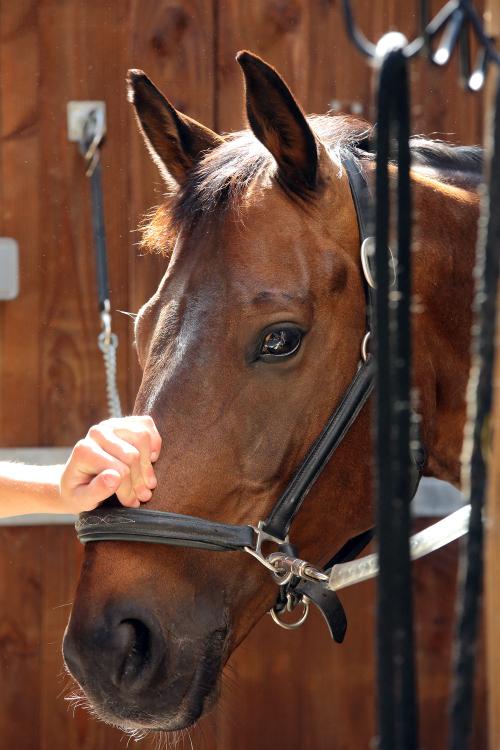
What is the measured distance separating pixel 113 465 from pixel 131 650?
0.29m

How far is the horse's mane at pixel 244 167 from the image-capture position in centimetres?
158

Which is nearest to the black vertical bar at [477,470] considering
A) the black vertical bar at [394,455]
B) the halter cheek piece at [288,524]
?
the black vertical bar at [394,455]

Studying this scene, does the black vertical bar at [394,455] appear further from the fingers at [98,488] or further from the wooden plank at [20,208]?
the wooden plank at [20,208]

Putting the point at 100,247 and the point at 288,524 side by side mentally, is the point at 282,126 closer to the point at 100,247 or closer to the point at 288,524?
the point at 288,524

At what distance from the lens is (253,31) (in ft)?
8.61

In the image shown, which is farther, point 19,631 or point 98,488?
point 19,631

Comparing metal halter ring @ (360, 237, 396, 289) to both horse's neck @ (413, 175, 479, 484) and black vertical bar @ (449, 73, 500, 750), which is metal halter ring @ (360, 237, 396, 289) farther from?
black vertical bar @ (449, 73, 500, 750)

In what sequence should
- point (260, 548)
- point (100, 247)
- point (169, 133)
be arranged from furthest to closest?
point (100, 247)
point (169, 133)
point (260, 548)

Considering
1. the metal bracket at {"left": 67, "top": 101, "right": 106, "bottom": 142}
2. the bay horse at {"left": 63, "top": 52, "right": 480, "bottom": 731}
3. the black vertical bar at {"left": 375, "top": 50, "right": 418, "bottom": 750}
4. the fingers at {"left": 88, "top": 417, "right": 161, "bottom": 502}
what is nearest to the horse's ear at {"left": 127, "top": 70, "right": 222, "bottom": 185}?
the bay horse at {"left": 63, "top": 52, "right": 480, "bottom": 731}

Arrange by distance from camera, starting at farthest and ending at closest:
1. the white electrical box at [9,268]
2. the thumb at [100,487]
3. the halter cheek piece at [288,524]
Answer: the white electrical box at [9,268] → the halter cheek piece at [288,524] → the thumb at [100,487]

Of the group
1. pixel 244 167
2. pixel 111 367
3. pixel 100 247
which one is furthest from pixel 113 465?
pixel 100 247

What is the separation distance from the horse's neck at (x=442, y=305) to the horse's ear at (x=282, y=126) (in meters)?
0.24

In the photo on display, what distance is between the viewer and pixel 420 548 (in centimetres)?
148

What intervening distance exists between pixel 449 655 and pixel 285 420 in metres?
1.56
